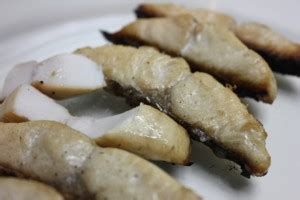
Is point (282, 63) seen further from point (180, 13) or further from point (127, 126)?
point (127, 126)

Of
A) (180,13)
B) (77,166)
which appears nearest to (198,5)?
(180,13)

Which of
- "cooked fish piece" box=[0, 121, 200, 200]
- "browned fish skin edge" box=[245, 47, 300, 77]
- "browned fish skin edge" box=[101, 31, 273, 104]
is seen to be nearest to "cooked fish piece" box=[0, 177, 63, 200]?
"cooked fish piece" box=[0, 121, 200, 200]

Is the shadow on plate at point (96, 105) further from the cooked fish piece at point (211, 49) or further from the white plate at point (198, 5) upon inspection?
the cooked fish piece at point (211, 49)

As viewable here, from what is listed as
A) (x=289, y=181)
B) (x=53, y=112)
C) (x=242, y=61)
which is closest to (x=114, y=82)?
(x=53, y=112)

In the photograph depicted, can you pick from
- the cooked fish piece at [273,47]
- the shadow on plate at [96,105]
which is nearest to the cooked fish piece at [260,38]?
the cooked fish piece at [273,47]

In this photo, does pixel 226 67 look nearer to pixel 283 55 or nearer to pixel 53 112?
pixel 283 55

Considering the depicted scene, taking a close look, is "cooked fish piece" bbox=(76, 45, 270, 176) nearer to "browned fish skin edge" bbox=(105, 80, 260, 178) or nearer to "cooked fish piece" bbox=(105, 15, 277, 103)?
"browned fish skin edge" bbox=(105, 80, 260, 178)

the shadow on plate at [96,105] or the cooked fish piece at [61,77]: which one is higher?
the cooked fish piece at [61,77]
